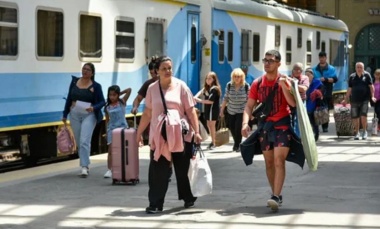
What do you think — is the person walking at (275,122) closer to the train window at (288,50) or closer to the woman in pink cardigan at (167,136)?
the woman in pink cardigan at (167,136)

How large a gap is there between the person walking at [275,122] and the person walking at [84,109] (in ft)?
12.0

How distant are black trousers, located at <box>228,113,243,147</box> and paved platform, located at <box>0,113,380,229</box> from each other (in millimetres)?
2211

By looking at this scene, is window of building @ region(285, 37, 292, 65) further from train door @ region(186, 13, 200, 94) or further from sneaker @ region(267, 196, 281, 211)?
sneaker @ region(267, 196, 281, 211)

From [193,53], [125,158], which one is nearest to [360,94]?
[193,53]

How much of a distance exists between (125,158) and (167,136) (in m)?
2.58

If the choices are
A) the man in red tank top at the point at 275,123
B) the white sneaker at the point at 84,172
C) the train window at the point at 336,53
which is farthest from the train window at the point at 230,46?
the man in red tank top at the point at 275,123

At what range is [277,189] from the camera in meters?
11.4

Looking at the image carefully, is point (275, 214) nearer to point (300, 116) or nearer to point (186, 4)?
point (300, 116)

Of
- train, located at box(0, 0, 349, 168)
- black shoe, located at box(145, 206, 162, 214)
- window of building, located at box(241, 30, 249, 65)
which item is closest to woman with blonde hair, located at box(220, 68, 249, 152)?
train, located at box(0, 0, 349, 168)

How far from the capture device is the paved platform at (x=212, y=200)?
34.8 feet

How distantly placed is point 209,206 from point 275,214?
924 mm

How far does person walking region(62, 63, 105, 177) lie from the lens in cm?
1462

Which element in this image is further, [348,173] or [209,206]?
[348,173]

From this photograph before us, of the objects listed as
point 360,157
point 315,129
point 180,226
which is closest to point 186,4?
point 315,129
